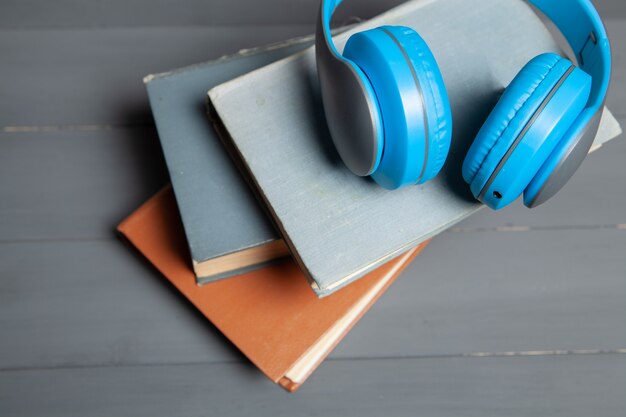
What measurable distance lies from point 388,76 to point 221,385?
41 cm

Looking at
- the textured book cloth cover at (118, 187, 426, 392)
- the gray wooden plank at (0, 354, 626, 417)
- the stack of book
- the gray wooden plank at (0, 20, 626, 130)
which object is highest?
the gray wooden plank at (0, 20, 626, 130)

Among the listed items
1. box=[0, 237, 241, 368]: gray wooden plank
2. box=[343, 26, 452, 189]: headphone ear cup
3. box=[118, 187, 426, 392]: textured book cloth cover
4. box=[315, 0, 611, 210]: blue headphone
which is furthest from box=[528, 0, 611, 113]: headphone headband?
box=[0, 237, 241, 368]: gray wooden plank

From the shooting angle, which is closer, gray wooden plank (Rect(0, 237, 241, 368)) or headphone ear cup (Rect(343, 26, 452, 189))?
headphone ear cup (Rect(343, 26, 452, 189))

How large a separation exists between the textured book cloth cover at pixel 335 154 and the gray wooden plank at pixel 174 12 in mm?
241

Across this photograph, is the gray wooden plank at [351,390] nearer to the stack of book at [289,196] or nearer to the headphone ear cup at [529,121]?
the stack of book at [289,196]

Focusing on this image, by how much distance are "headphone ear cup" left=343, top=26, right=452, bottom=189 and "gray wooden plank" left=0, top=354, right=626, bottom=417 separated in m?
0.30

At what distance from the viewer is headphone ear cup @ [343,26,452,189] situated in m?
0.57

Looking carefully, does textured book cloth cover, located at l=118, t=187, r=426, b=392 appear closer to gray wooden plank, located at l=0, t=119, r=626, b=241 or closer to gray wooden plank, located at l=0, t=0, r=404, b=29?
gray wooden plank, located at l=0, t=119, r=626, b=241

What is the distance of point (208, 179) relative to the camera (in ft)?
2.40

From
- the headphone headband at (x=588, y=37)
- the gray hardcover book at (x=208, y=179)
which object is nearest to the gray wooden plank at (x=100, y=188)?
the gray hardcover book at (x=208, y=179)

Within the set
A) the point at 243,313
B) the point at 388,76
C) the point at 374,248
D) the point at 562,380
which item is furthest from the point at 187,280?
the point at 562,380

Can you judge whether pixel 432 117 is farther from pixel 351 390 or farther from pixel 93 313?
pixel 93 313

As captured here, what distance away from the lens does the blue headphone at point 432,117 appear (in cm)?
57

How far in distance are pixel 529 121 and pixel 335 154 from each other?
193 millimetres
